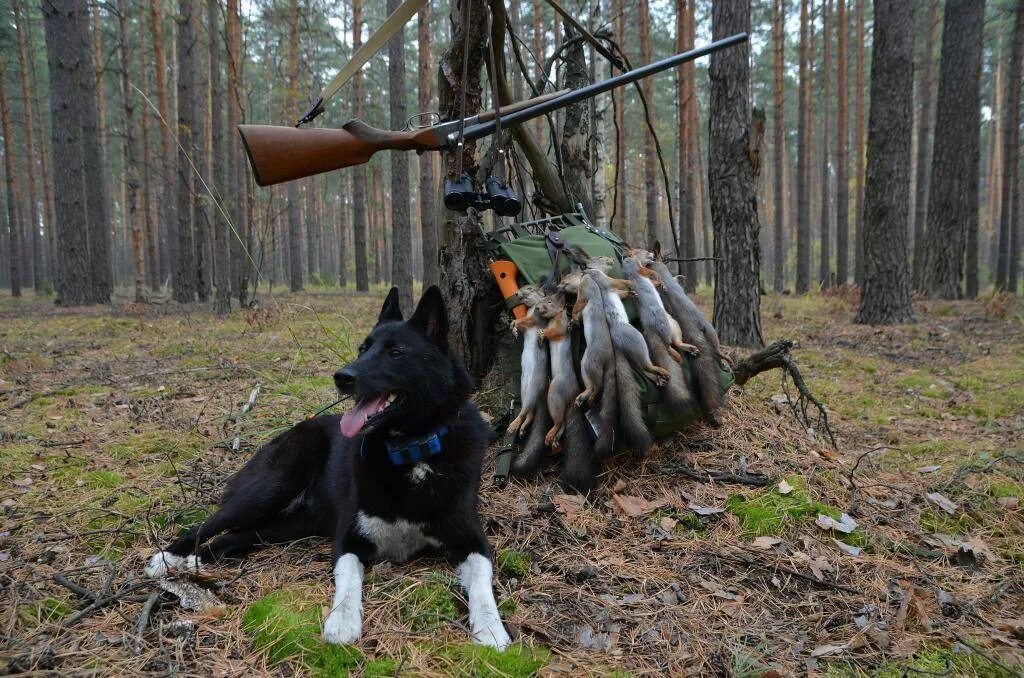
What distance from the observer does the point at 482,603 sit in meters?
2.23

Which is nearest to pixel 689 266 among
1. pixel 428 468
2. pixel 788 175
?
pixel 428 468

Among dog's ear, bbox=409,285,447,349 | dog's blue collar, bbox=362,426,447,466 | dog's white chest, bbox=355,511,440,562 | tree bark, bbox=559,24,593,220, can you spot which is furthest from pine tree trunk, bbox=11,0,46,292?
dog's white chest, bbox=355,511,440,562

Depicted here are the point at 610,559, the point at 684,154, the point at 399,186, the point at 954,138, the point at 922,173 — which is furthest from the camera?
the point at 922,173

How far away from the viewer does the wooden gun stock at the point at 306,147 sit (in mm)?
2740

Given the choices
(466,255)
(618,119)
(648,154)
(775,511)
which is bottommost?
(775,511)

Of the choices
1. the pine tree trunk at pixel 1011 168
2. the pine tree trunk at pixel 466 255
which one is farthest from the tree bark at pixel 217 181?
the pine tree trunk at pixel 1011 168

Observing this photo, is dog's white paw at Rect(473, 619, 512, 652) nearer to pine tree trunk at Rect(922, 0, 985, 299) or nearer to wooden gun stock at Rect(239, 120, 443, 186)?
wooden gun stock at Rect(239, 120, 443, 186)

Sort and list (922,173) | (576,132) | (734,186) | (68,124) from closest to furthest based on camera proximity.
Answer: (576,132) < (734,186) < (68,124) < (922,173)

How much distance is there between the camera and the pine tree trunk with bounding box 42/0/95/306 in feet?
41.1

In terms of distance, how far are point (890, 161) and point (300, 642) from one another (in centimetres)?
1052

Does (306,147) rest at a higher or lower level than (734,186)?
lower

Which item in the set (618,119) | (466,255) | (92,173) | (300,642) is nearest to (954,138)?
(618,119)

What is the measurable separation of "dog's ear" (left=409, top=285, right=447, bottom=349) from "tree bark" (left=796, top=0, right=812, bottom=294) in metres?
18.8

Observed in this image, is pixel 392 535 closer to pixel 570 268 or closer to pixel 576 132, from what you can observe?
pixel 570 268
